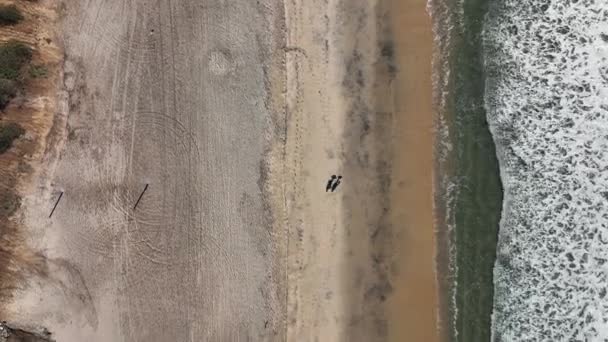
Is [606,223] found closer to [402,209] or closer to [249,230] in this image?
[402,209]

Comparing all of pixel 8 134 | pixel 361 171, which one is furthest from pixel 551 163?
pixel 8 134

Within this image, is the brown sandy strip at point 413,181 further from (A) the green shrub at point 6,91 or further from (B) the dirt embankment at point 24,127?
(A) the green shrub at point 6,91

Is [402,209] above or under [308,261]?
above

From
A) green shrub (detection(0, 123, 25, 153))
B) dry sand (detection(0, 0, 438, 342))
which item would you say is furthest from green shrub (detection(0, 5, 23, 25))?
green shrub (detection(0, 123, 25, 153))

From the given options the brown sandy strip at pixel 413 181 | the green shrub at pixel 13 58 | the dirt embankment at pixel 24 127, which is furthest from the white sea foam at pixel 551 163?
the green shrub at pixel 13 58

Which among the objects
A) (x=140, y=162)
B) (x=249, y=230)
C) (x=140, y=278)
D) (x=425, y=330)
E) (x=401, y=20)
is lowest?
(x=425, y=330)

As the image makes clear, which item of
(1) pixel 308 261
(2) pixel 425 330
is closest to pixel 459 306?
(2) pixel 425 330
